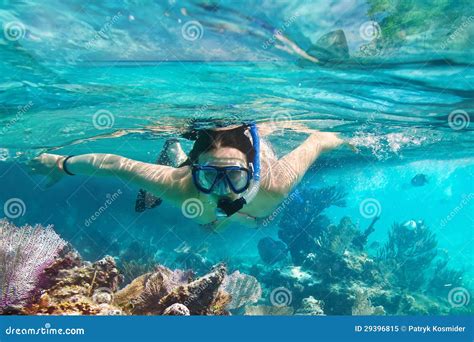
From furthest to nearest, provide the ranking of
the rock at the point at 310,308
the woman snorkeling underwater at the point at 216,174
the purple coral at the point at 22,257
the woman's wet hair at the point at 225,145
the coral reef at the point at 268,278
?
the rock at the point at 310,308
the woman's wet hair at the point at 225,145
the woman snorkeling underwater at the point at 216,174
the coral reef at the point at 268,278
the purple coral at the point at 22,257

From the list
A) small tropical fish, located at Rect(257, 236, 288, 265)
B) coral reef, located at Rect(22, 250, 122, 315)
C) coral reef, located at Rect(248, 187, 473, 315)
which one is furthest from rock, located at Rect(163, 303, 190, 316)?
small tropical fish, located at Rect(257, 236, 288, 265)

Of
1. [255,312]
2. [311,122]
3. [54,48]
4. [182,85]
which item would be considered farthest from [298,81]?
[255,312]

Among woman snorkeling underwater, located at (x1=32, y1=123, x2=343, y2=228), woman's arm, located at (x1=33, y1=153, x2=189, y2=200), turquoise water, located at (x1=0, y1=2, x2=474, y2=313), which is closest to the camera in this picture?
woman snorkeling underwater, located at (x1=32, y1=123, x2=343, y2=228)

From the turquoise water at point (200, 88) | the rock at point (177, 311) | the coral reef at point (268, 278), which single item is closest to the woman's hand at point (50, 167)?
the turquoise water at point (200, 88)

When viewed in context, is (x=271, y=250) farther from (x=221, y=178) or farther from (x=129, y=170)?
(x=221, y=178)

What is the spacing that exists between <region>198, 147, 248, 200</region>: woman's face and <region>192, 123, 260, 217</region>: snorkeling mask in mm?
37

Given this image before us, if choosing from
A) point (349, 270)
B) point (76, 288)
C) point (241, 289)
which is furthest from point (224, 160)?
point (349, 270)

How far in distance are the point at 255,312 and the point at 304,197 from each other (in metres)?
9.62

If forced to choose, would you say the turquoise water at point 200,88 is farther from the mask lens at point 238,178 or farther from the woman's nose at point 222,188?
the woman's nose at point 222,188

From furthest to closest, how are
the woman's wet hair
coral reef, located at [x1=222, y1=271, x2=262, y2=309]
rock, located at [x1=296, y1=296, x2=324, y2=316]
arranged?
rock, located at [x1=296, y1=296, x2=324, y2=316] → coral reef, located at [x1=222, y1=271, x2=262, y2=309] → the woman's wet hair

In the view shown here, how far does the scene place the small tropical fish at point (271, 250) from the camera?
58.6 feet

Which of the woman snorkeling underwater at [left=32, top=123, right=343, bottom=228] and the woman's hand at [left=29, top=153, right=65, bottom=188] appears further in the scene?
the woman's hand at [left=29, top=153, right=65, bottom=188]

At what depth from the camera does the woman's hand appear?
8.28 meters

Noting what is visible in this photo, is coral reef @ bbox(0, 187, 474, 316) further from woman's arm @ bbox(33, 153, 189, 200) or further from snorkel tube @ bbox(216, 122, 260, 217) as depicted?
woman's arm @ bbox(33, 153, 189, 200)
